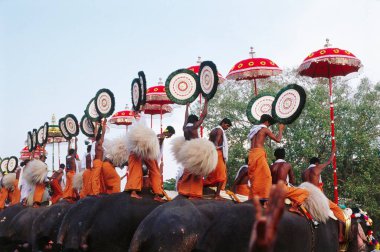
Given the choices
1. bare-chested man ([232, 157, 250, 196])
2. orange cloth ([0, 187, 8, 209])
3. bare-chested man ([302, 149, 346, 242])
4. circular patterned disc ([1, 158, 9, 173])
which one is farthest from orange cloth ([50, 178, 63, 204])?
bare-chested man ([302, 149, 346, 242])

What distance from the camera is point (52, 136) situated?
23.7 meters

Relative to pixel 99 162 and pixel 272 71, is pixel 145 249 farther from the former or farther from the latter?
pixel 272 71

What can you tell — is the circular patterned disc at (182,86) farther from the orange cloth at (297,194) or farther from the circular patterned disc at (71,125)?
the circular patterned disc at (71,125)

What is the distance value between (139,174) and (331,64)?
6926 millimetres

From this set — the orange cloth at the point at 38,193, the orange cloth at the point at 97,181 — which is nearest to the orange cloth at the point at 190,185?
the orange cloth at the point at 97,181

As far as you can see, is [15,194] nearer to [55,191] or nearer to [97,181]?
[55,191]

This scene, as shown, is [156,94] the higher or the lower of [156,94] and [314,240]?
the higher

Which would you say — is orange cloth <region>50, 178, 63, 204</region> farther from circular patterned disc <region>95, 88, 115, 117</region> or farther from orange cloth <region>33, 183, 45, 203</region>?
circular patterned disc <region>95, 88, 115, 117</region>

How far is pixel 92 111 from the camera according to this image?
11.2m

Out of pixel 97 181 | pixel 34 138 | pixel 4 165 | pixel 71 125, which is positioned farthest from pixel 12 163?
pixel 97 181

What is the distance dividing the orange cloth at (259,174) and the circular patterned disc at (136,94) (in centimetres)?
298

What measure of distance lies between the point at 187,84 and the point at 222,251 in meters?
5.12

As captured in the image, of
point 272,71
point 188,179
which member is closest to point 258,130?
point 188,179

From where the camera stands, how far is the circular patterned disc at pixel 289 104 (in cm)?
767
